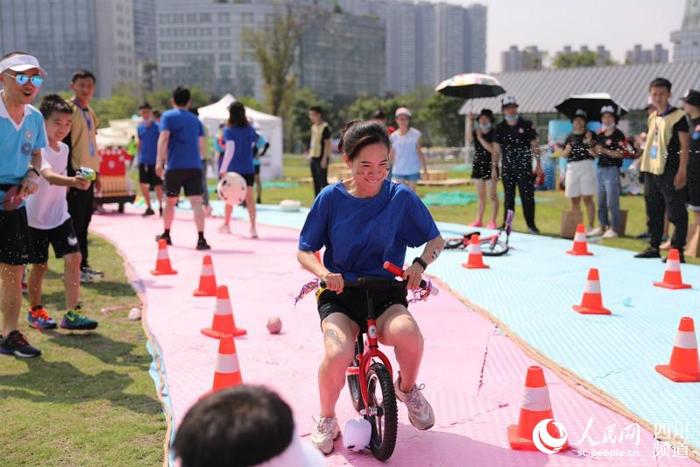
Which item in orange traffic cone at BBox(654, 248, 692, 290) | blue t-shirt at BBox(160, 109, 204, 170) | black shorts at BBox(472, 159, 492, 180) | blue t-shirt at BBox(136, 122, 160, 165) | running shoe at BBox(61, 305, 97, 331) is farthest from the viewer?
blue t-shirt at BBox(136, 122, 160, 165)

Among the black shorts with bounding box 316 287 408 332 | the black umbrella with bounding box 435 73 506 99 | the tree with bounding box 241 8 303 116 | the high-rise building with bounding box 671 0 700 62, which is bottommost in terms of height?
the black shorts with bounding box 316 287 408 332

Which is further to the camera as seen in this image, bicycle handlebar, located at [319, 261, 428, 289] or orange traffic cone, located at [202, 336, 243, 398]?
orange traffic cone, located at [202, 336, 243, 398]

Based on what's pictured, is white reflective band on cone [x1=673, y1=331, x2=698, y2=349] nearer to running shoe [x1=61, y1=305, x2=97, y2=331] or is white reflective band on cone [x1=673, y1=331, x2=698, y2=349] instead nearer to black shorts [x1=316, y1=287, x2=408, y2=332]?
black shorts [x1=316, y1=287, x2=408, y2=332]

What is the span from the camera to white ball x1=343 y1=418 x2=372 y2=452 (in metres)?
3.68

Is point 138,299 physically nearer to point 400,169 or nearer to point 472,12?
point 400,169

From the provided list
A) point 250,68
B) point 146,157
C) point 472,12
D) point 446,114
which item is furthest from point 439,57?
point 146,157

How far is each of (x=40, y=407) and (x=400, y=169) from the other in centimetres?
855

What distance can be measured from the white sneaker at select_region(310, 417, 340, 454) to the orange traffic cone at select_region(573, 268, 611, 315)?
362cm

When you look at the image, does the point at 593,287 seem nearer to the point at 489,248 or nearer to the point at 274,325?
the point at 274,325

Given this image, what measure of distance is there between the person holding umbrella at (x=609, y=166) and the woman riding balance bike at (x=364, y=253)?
331 inches

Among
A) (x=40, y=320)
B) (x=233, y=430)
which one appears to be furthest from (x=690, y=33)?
(x=233, y=430)

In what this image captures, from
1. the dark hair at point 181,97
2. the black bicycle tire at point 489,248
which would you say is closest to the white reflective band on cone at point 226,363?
the black bicycle tire at point 489,248

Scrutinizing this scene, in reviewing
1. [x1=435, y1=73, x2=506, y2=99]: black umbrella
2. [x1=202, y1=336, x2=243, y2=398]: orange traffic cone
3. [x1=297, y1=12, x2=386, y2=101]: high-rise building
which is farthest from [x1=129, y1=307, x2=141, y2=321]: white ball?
[x1=297, y1=12, x2=386, y2=101]: high-rise building

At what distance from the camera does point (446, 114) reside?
201 feet
